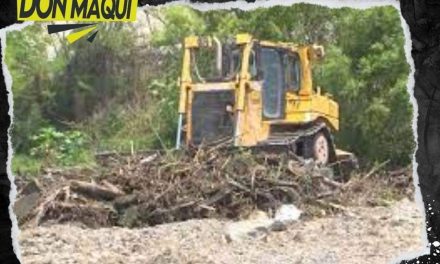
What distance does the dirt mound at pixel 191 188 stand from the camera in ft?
11.5

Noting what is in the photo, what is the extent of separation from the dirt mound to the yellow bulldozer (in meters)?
0.05

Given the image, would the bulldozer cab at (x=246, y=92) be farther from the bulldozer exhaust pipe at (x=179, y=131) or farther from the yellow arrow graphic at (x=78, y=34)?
the yellow arrow graphic at (x=78, y=34)

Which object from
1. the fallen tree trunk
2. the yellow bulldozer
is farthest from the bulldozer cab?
the fallen tree trunk

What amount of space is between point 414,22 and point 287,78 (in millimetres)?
381

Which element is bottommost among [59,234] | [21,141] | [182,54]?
[59,234]

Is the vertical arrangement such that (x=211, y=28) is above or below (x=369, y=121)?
above

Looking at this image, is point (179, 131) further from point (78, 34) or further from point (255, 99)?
point (78, 34)

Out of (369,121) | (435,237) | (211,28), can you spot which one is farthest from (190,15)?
(435,237)

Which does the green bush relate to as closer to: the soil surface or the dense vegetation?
the dense vegetation

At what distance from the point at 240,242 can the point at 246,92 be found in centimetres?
41

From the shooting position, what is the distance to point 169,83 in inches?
138

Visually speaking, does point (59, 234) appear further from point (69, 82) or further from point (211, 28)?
point (211, 28)

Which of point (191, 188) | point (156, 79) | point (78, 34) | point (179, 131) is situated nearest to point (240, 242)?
point (191, 188)

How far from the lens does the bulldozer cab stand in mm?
3520
